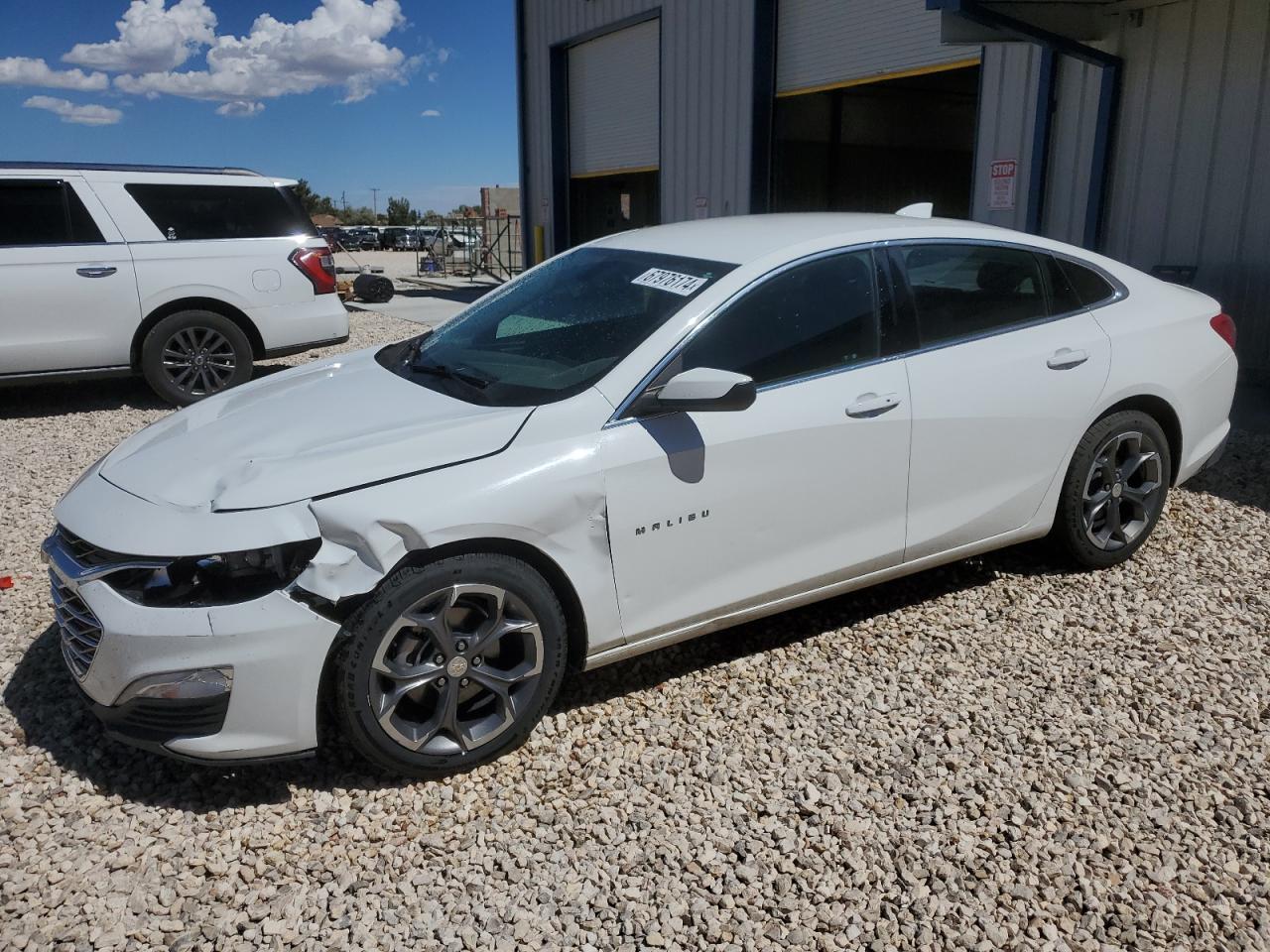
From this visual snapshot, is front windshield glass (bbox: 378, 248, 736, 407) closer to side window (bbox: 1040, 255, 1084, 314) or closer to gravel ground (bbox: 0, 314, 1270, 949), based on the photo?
gravel ground (bbox: 0, 314, 1270, 949)

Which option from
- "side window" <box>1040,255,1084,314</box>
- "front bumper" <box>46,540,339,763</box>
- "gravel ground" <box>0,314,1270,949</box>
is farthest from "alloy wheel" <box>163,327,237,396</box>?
"side window" <box>1040,255,1084,314</box>

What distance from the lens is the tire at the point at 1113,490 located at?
4297 mm

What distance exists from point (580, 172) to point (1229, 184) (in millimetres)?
12477

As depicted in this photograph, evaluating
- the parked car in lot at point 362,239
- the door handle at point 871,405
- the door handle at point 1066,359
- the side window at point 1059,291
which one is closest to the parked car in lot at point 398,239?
the parked car in lot at point 362,239

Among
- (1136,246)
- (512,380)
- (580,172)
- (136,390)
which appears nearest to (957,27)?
(1136,246)

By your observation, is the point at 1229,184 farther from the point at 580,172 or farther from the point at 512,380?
the point at 580,172

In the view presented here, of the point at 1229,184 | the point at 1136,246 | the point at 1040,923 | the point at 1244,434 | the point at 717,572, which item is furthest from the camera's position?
the point at 1136,246

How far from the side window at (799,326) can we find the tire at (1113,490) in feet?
4.12

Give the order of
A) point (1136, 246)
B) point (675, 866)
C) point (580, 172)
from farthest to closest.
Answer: point (580, 172), point (1136, 246), point (675, 866)

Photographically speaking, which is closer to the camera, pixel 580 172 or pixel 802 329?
pixel 802 329

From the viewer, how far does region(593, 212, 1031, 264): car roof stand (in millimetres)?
3721

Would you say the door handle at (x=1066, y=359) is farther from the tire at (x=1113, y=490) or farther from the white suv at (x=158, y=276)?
the white suv at (x=158, y=276)

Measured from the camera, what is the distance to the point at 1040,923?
2.51 metres

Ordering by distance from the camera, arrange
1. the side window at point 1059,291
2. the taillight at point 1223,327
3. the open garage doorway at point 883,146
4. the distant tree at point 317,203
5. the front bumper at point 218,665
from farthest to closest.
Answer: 1. the distant tree at point 317,203
2. the open garage doorway at point 883,146
3. the taillight at point 1223,327
4. the side window at point 1059,291
5. the front bumper at point 218,665
